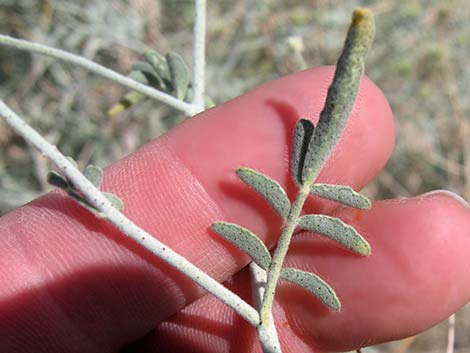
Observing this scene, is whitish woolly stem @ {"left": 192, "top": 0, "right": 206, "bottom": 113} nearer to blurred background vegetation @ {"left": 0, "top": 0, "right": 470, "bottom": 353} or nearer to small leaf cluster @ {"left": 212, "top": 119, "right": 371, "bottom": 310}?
small leaf cluster @ {"left": 212, "top": 119, "right": 371, "bottom": 310}

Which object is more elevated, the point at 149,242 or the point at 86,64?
the point at 86,64

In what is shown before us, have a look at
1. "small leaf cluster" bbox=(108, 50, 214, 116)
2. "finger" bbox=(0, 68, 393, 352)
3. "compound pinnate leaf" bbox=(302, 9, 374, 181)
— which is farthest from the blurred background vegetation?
"compound pinnate leaf" bbox=(302, 9, 374, 181)

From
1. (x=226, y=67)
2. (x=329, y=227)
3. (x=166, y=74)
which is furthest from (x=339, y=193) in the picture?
(x=226, y=67)

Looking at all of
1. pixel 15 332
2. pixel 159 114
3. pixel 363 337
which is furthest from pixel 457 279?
pixel 159 114

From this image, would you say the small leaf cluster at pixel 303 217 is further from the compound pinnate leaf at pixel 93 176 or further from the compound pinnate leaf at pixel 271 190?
the compound pinnate leaf at pixel 93 176

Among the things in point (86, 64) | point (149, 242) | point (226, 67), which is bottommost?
point (149, 242)

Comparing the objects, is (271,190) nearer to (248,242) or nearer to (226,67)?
(248,242)
